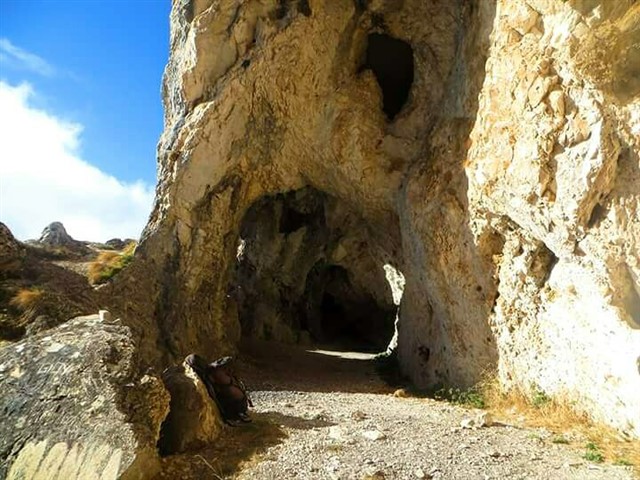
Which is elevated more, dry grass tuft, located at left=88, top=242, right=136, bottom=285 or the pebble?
dry grass tuft, located at left=88, top=242, right=136, bottom=285

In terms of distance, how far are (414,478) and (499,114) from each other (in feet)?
25.5

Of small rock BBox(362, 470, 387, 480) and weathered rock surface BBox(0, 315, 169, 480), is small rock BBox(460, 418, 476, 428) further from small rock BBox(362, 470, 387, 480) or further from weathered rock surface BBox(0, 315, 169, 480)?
weathered rock surface BBox(0, 315, 169, 480)

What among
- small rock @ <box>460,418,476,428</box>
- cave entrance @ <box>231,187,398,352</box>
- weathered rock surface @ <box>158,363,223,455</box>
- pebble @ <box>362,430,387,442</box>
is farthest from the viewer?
cave entrance @ <box>231,187,398,352</box>

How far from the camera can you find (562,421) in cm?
770

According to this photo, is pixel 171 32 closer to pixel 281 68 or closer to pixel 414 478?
pixel 281 68

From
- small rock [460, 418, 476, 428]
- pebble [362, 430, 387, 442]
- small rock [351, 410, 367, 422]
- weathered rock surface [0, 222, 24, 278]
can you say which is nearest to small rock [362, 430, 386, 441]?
pebble [362, 430, 387, 442]

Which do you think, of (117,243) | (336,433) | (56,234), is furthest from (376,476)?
(117,243)

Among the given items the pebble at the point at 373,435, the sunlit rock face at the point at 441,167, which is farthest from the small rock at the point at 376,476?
the sunlit rock face at the point at 441,167

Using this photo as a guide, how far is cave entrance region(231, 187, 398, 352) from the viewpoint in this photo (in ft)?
77.4

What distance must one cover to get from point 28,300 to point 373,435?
869 centimetres

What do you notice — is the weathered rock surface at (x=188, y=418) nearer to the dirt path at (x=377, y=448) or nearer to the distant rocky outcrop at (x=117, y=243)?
the dirt path at (x=377, y=448)

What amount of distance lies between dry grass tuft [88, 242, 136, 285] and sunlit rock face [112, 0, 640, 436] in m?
0.44

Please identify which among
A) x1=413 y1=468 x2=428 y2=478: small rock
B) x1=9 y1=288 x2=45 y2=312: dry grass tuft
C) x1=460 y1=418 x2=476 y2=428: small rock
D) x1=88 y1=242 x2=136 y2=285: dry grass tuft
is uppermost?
x1=88 y1=242 x2=136 y2=285: dry grass tuft

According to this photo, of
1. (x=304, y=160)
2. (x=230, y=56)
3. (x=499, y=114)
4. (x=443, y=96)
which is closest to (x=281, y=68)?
(x=230, y=56)
